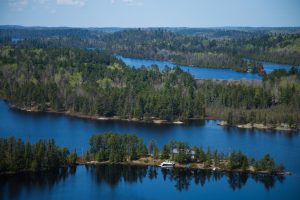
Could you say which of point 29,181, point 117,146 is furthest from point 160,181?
point 29,181

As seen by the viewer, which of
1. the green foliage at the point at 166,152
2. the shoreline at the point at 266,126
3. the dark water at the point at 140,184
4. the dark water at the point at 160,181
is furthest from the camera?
the shoreline at the point at 266,126

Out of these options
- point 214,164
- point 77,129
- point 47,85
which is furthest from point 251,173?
point 47,85

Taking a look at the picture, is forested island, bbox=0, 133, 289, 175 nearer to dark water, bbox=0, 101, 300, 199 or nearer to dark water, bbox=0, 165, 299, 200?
dark water, bbox=0, 165, 299, 200

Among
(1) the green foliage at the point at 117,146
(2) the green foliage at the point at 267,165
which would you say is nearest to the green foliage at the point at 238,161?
(2) the green foliage at the point at 267,165

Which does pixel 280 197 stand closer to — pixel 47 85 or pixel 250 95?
pixel 250 95

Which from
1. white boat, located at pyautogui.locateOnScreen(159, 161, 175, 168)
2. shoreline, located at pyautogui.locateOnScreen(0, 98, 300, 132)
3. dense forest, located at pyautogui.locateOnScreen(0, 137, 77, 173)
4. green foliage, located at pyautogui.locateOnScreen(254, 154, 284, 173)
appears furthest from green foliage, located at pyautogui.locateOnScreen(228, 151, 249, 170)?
shoreline, located at pyautogui.locateOnScreen(0, 98, 300, 132)

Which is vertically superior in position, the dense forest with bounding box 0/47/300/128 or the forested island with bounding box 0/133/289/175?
the dense forest with bounding box 0/47/300/128

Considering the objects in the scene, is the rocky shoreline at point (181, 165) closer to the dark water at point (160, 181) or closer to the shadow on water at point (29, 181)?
the dark water at point (160, 181)
